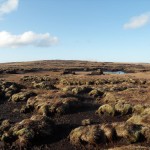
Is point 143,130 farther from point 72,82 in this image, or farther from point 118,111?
point 72,82

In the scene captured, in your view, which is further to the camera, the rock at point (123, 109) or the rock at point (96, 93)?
the rock at point (96, 93)

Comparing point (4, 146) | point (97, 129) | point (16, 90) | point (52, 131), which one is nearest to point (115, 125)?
point (97, 129)

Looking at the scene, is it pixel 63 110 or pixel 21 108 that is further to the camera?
pixel 21 108

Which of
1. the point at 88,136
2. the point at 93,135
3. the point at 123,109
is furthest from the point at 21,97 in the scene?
the point at 93,135

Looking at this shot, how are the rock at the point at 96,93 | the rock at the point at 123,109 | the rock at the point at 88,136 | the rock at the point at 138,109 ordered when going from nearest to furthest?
the rock at the point at 88,136 < the rock at the point at 138,109 < the rock at the point at 123,109 < the rock at the point at 96,93

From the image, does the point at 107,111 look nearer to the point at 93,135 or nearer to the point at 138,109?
the point at 138,109

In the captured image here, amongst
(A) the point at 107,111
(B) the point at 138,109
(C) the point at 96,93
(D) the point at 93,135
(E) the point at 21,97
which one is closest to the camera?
(D) the point at 93,135

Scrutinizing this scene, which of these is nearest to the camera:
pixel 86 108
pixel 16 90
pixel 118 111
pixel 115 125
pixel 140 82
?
pixel 115 125

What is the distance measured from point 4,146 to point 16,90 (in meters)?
35.6

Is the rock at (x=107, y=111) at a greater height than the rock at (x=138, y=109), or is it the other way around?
the rock at (x=138, y=109)

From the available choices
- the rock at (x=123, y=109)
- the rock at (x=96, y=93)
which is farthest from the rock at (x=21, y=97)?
the rock at (x=123, y=109)

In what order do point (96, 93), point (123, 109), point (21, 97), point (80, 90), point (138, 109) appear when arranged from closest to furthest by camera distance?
point (138, 109) < point (123, 109) < point (21, 97) < point (96, 93) < point (80, 90)

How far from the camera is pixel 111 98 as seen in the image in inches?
2019

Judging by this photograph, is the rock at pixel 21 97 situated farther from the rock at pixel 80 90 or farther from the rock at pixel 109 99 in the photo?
the rock at pixel 109 99
